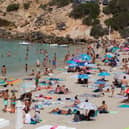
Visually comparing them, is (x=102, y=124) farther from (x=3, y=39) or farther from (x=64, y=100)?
(x=3, y=39)

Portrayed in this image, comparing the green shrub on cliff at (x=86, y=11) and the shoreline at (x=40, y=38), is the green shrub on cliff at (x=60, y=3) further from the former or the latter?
the shoreline at (x=40, y=38)

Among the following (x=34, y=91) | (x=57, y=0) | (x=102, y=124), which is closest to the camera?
(x=102, y=124)

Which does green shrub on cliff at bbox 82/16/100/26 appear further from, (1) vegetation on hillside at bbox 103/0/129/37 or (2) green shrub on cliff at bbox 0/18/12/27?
(2) green shrub on cliff at bbox 0/18/12/27

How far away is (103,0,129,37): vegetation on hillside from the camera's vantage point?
250 ft

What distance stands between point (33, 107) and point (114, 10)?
6366cm

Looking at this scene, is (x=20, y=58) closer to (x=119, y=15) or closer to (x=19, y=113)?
(x=119, y=15)

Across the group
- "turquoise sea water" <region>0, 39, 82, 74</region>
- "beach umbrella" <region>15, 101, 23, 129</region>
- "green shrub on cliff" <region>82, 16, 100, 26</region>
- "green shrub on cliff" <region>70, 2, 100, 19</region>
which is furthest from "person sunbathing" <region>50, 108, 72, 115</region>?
"green shrub on cliff" <region>70, 2, 100, 19</region>

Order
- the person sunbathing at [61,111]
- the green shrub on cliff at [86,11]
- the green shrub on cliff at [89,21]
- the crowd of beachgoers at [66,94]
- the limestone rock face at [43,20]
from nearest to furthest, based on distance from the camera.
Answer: the crowd of beachgoers at [66,94]
the person sunbathing at [61,111]
the green shrub on cliff at [89,21]
the limestone rock face at [43,20]
the green shrub on cliff at [86,11]

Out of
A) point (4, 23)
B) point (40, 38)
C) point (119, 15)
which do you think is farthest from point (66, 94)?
point (4, 23)

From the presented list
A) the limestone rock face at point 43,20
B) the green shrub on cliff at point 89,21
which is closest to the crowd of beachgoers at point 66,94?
the green shrub on cliff at point 89,21

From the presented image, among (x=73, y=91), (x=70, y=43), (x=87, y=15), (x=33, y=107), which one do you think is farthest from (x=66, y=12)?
(x=33, y=107)

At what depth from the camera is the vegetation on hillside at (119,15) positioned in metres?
76.1

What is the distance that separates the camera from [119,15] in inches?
3098

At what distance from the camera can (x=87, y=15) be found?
80375mm
